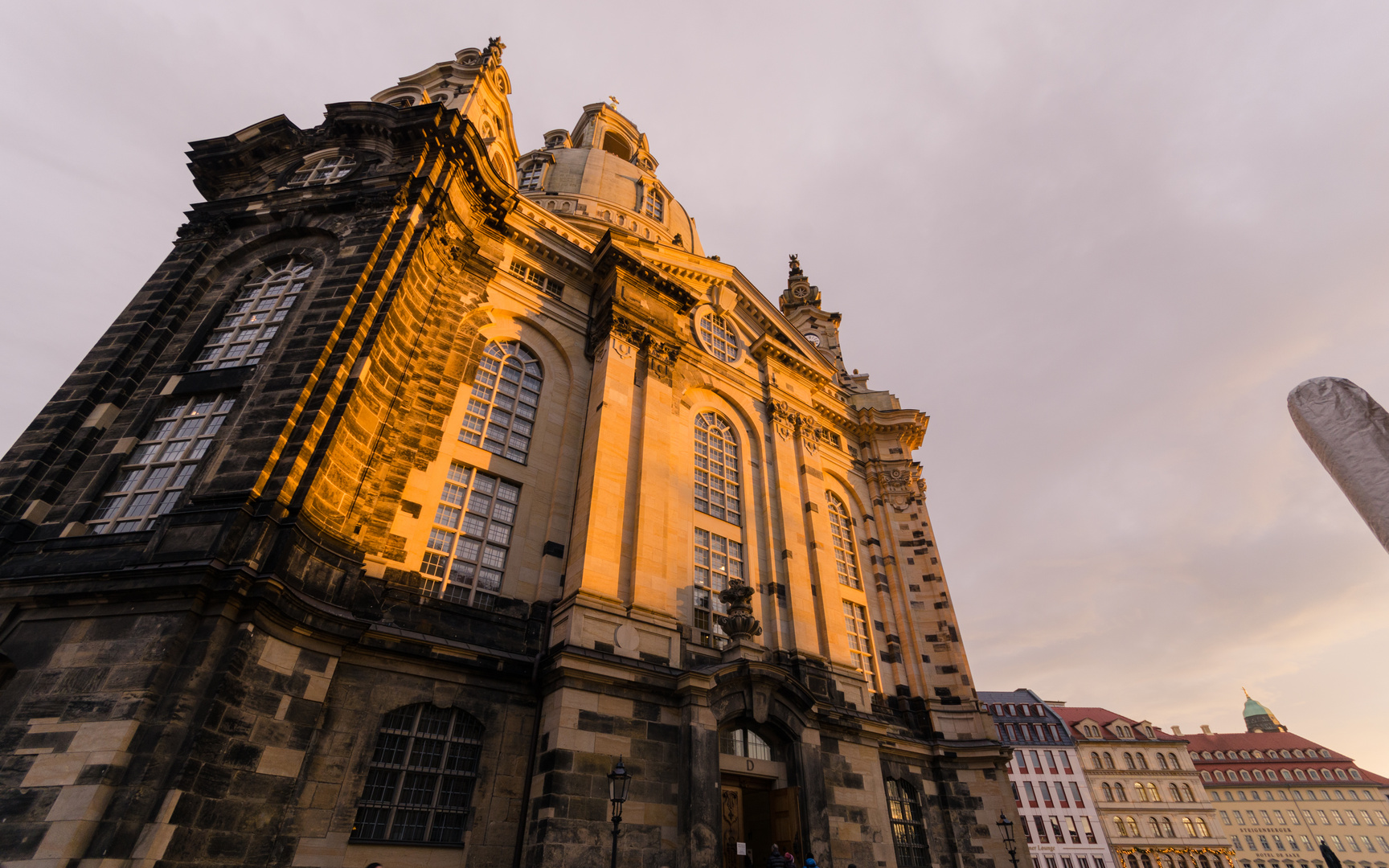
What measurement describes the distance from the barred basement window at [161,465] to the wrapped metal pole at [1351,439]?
18415 millimetres

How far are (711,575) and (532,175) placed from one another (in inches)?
1244

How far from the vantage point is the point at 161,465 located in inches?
586

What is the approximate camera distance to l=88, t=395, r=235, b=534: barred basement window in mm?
13922

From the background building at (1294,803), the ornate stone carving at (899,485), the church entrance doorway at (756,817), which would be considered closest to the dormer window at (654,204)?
the ornate stone carving at (899,485)

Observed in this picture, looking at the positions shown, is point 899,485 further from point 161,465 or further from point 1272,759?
point 1272,759

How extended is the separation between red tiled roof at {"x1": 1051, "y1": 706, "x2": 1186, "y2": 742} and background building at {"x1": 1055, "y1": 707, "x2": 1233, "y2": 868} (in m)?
0.10

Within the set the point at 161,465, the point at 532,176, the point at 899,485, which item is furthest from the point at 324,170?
the point at 899,485

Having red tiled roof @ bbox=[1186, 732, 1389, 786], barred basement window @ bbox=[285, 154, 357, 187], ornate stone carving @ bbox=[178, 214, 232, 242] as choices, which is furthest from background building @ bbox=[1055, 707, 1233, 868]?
ornate stone carving @ bbox=[178, 214, 232, 242]

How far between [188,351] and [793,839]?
21636 mm

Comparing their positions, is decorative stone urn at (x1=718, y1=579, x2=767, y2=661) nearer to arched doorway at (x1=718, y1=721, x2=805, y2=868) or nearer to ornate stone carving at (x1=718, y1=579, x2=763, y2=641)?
ornate stone carving at (x1=718, y1=579, x2=763, y2=641)

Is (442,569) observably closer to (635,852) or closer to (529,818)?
(529,818)

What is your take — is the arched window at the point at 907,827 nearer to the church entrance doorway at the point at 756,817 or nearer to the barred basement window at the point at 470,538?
the church entrance doorway at the point at 756,817

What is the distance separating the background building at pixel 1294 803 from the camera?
77.3 m

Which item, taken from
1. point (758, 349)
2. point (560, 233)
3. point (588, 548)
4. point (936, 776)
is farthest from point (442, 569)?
point (936, 776)
